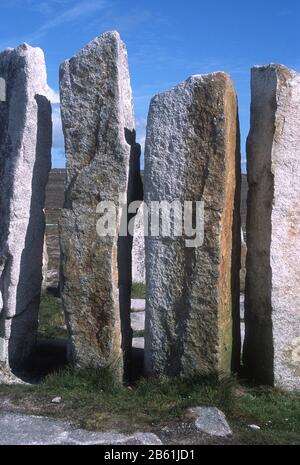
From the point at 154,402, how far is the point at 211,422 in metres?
0.56

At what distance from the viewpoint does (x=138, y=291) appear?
10.2m

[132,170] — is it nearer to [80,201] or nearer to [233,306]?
[80,201]

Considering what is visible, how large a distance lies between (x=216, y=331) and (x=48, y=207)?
66.5 feet

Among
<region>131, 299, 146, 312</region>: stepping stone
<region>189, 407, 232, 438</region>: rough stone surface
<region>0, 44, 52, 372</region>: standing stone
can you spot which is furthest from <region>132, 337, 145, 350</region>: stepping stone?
<region>189, 407, 232, 438</region>: rough stone surface

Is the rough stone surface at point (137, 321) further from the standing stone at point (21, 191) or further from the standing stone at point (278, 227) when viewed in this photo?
the standing stone at point (278, 227)

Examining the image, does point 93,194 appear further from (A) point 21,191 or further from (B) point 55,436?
(B) point 55,436

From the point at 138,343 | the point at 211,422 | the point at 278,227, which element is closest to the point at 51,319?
the point at 138,343

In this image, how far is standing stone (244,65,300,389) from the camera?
5523mm

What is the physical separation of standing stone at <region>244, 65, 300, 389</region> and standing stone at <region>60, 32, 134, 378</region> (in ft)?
3.74

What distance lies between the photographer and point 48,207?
82.6 ft

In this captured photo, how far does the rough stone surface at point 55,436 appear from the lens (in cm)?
454

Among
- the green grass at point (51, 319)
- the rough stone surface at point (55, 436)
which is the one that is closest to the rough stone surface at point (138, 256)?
the green grass at point (51, 319)

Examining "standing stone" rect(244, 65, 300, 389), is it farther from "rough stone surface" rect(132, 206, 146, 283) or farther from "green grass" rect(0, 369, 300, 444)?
"rough stone surface" rect(132, 206, 146, 283)
